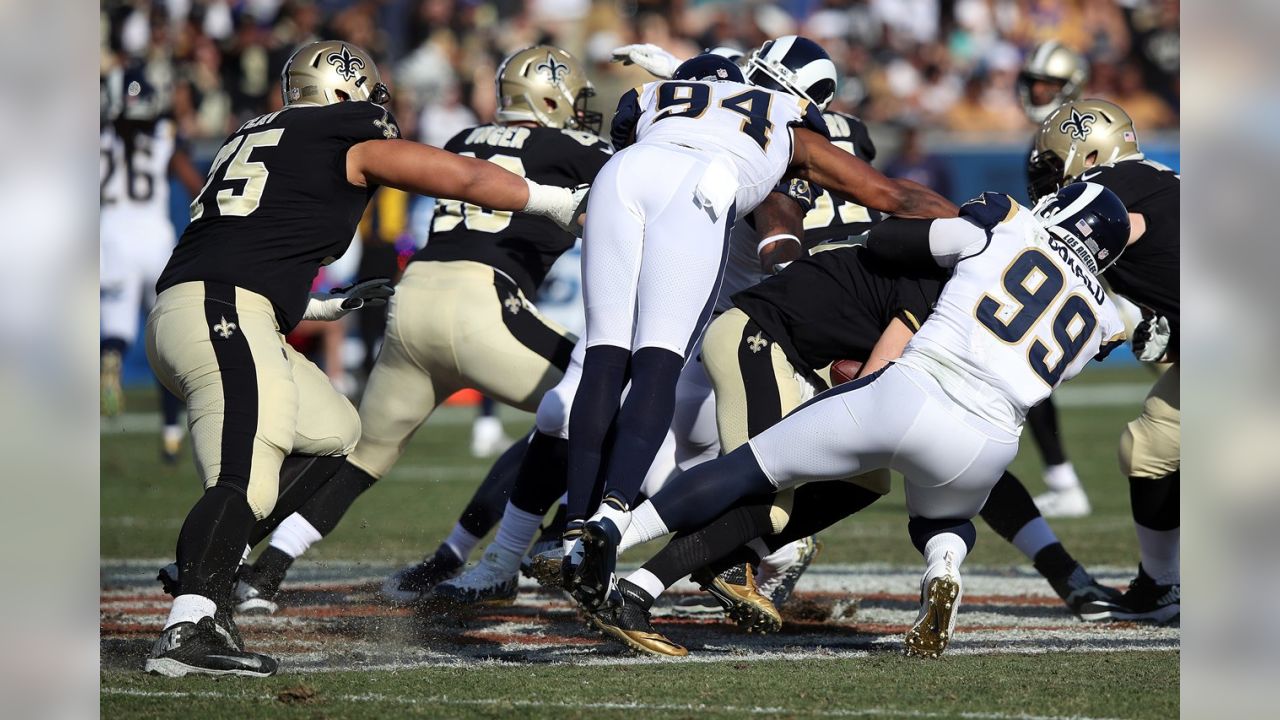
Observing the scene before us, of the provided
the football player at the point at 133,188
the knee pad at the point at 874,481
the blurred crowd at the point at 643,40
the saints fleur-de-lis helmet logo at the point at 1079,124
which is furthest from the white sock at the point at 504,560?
the blurred crowd at the point at 643,40

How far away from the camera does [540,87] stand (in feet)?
20.8

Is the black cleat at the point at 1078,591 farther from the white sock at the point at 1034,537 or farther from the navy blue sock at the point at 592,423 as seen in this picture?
the navy blue sock at the point at 592,423

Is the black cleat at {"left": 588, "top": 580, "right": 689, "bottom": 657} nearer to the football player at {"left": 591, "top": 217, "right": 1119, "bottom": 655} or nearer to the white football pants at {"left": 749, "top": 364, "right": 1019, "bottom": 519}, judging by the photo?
the football player at {"left": 591, "top": 217, "right": 1119, "bottom": 655}

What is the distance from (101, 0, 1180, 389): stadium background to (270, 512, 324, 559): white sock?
8273 mm

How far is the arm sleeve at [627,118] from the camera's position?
198 inches

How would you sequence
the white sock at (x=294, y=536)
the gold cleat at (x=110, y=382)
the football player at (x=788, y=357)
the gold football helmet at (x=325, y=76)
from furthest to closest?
1. the gold cleat at (x=110, y=382)
2. the white sock at (x=294, y=536)
3. the gold football helmet at (x=325, y=76)
4. the football player at (x=788, y=357)

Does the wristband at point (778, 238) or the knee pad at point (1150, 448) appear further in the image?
the knee pad at point (1150, 448)

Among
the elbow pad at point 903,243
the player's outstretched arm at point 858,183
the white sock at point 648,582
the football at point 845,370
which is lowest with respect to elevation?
the white sock at point 648,582

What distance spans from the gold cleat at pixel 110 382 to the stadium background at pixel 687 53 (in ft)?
11.9

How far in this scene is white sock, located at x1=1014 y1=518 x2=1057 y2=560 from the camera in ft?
18.1

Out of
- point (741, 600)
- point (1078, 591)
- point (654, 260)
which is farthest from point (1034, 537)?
point (654, 260)

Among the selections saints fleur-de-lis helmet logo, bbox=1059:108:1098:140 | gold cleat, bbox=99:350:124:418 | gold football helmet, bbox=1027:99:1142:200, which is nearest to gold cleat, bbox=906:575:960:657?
gold football helmet, bbox=1027:99:1142:200

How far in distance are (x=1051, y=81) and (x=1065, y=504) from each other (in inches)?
95.2

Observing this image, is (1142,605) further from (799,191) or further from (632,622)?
(632,622)
